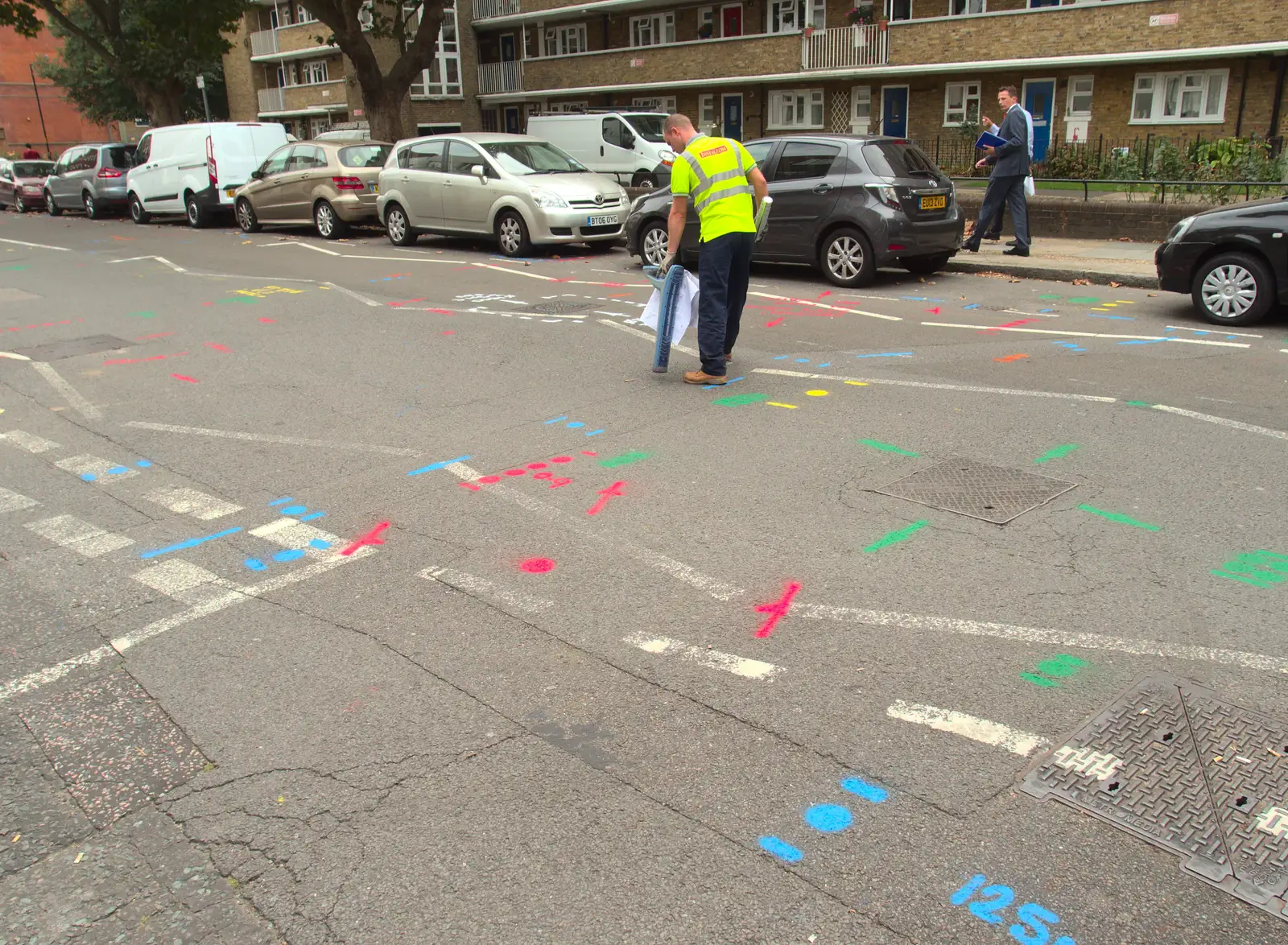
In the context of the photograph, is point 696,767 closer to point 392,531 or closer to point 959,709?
point 959,709

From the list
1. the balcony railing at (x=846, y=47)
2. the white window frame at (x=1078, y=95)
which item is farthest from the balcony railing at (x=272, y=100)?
the white window frame at (x=1078, y=95)

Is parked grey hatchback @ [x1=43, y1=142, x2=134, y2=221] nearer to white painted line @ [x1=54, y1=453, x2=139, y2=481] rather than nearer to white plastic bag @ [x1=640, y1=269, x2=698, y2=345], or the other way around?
white painted line @ [x1=54, y1=453, x2=139, y2=481]

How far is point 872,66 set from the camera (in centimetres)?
2994

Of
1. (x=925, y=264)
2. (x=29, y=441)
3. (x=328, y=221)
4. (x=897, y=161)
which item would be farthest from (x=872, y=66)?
(x=29, y=441)

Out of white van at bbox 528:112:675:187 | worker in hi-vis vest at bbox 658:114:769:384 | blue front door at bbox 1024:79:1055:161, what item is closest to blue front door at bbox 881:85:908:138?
blue front door at bbox 1024:79:1055:161

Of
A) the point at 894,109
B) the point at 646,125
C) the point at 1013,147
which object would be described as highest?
the point at 894,109

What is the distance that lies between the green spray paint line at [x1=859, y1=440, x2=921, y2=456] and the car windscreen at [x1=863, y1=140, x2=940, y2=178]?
6.57 m

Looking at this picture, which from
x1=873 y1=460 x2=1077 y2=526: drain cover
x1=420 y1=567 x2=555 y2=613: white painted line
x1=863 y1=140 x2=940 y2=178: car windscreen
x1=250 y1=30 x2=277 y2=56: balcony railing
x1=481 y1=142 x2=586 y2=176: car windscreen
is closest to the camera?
x1=420 y1=567 x2=555 y2=613: white painted line

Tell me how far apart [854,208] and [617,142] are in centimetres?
1819

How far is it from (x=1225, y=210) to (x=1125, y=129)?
21585mm

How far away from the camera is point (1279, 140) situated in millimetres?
24484

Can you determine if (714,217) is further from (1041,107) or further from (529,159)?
(1041,107)

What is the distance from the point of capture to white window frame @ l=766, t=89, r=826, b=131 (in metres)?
34.0

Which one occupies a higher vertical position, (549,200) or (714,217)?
(714,217)
